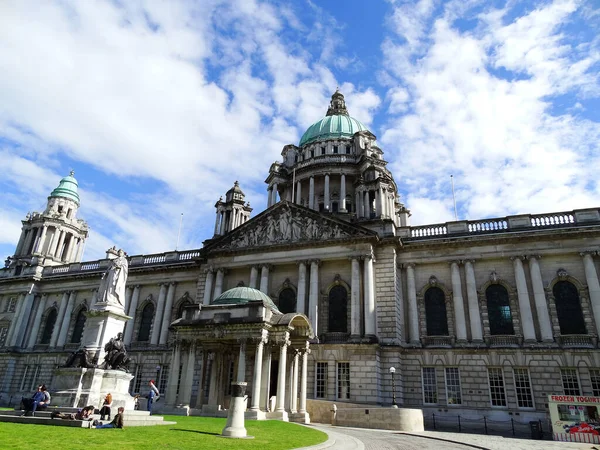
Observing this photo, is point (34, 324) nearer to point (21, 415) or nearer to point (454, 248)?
point (21, 415)

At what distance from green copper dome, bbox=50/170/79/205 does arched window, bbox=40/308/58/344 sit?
52.9 feet

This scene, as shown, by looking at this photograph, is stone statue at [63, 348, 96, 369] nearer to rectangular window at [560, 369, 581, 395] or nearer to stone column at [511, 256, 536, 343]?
stone column at [511, 256, 536, 343]

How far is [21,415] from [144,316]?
3166cm

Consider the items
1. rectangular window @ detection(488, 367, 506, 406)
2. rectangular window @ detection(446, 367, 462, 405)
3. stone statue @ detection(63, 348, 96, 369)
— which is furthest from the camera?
rectangular window @ detection(446, 367, 462, 405)

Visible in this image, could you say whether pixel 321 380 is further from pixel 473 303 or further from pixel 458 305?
pixel 473 303

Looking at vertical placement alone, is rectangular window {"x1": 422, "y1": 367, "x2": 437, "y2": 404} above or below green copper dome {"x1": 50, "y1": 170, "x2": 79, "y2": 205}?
below

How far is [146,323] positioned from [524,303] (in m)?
35.7

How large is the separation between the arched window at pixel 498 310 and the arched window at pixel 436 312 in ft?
10.7

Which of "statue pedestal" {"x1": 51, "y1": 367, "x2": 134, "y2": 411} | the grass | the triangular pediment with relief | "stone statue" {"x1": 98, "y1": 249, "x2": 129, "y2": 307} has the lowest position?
the grass

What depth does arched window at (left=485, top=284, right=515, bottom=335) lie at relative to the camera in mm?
31752

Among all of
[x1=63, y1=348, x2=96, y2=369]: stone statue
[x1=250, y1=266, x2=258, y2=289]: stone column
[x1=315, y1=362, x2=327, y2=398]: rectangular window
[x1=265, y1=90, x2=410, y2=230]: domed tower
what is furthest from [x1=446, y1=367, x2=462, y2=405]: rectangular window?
[x1=63, y1=348, x2=96, y2=369]: stone statue

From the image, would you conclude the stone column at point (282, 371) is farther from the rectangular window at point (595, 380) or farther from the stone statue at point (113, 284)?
the rectangular window at point (595, 380)

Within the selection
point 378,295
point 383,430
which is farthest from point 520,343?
point 383,430

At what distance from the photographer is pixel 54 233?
55.9 m
